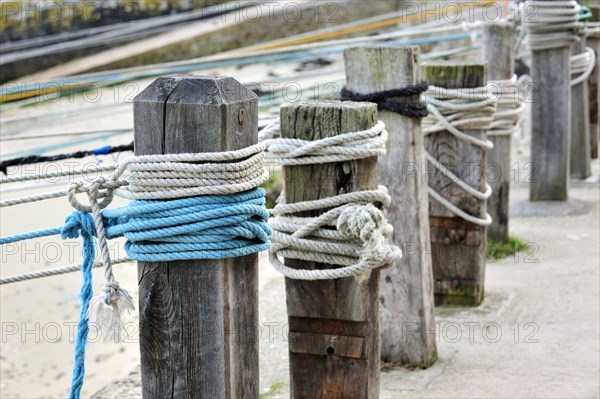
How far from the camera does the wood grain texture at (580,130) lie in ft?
26.0

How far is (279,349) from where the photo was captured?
4.77 metres

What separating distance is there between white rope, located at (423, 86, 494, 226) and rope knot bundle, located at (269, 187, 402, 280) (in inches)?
80.2

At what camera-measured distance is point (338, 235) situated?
9.43 ft

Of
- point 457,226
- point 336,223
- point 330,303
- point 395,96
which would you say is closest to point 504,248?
point 457,226

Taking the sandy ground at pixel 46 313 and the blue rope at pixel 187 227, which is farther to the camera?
the sandy ground at pixel 46 313

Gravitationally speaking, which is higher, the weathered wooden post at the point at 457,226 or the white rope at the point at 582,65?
the white rope at the point at 582,65

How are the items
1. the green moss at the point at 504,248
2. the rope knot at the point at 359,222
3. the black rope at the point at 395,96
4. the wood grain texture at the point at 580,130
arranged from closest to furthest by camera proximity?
the rope knot at the point at 359,222 < the black rope at the point at 395,96 < the green moss at the point at 504,248 < the wood grain texture at the point at 580,130

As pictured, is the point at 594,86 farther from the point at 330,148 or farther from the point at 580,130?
→ the point at 330,148

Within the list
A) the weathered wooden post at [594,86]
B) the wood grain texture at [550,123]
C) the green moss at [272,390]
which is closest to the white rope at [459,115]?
the green moss at [272,390]

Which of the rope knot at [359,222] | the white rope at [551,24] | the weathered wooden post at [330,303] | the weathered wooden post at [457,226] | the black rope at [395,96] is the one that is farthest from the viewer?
the white rope at [551,24]

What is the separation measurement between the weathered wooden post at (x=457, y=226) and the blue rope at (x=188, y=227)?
2.94 meters

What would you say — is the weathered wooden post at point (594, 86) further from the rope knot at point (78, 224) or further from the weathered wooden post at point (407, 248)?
the rope knot at point (78, 224)

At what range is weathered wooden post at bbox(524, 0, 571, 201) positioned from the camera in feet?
23.2

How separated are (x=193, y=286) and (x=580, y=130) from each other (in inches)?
250
